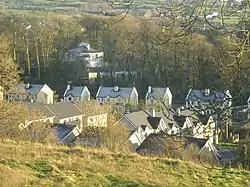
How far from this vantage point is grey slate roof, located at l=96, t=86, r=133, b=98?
28845mm

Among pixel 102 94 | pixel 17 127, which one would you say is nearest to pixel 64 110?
pixel 102 94

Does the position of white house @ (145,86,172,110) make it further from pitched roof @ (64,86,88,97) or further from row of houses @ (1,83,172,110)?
pitched roof @ (64,86,88,97)

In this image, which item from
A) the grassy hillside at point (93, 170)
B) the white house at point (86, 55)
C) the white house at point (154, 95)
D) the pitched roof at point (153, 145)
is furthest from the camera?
the white house at point (86, 55)

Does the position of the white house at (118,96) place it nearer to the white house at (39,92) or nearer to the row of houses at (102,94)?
the row of houses at (102,94)

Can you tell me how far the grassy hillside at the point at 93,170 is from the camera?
6.57 meters

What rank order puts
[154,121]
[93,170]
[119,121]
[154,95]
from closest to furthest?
[93,170] < [119,121] < [154,121] < [154,95]

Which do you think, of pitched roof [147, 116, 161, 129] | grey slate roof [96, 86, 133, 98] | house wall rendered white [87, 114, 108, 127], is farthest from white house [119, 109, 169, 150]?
grey slate roof [96, 86, 133, 98]

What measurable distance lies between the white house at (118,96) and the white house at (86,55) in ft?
12.0

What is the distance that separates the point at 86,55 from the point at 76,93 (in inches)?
189

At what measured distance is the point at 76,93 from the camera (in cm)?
2917

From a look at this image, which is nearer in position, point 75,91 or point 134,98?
point 134,98

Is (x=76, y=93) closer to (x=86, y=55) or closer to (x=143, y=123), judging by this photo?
(x=86, y=55)

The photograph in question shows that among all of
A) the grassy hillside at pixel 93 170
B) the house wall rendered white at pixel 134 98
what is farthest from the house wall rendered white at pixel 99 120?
the grassy hillside at pixel 93 170

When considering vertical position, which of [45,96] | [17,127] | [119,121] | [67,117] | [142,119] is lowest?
[67,117]
